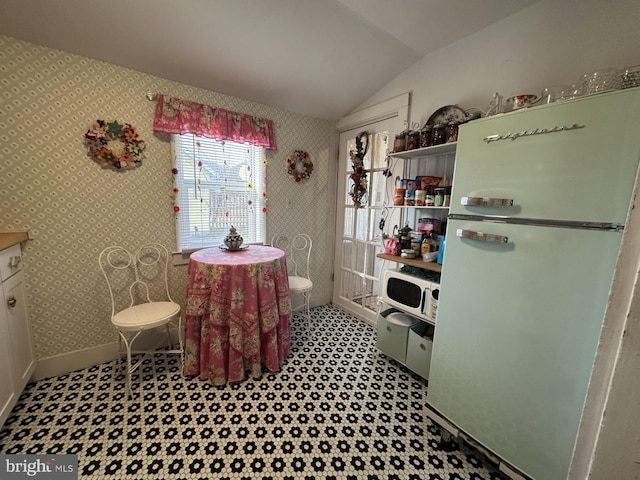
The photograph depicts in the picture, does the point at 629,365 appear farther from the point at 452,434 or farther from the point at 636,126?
the point at 452,434

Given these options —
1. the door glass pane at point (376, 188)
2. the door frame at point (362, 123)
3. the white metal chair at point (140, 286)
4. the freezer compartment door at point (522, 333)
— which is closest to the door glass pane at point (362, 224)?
the door glass pane at point (376, 188)

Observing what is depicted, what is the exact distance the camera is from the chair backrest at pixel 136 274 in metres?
2.04

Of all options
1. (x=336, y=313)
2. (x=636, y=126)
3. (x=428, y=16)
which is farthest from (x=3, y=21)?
(x=336, y=313)

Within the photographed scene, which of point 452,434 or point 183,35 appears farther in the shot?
point 183,35

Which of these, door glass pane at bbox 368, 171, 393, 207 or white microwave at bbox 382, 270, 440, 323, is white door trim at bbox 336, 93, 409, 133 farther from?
white microwave at bbox 382, 270, 440, 323

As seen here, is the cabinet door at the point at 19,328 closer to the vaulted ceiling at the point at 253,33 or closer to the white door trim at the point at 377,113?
the vaulted ceiling at the point at 253,33

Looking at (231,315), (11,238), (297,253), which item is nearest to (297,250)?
(297,253)

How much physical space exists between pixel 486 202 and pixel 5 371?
2684 mm

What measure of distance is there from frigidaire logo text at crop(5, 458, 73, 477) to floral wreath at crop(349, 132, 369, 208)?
2.76 meters

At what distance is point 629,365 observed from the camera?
0.52 meters

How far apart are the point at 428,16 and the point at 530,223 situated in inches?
Answer: 61.9

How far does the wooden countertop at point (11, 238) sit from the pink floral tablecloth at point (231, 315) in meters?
0.94

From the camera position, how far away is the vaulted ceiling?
156 cm

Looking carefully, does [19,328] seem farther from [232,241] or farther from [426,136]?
[426,136]
